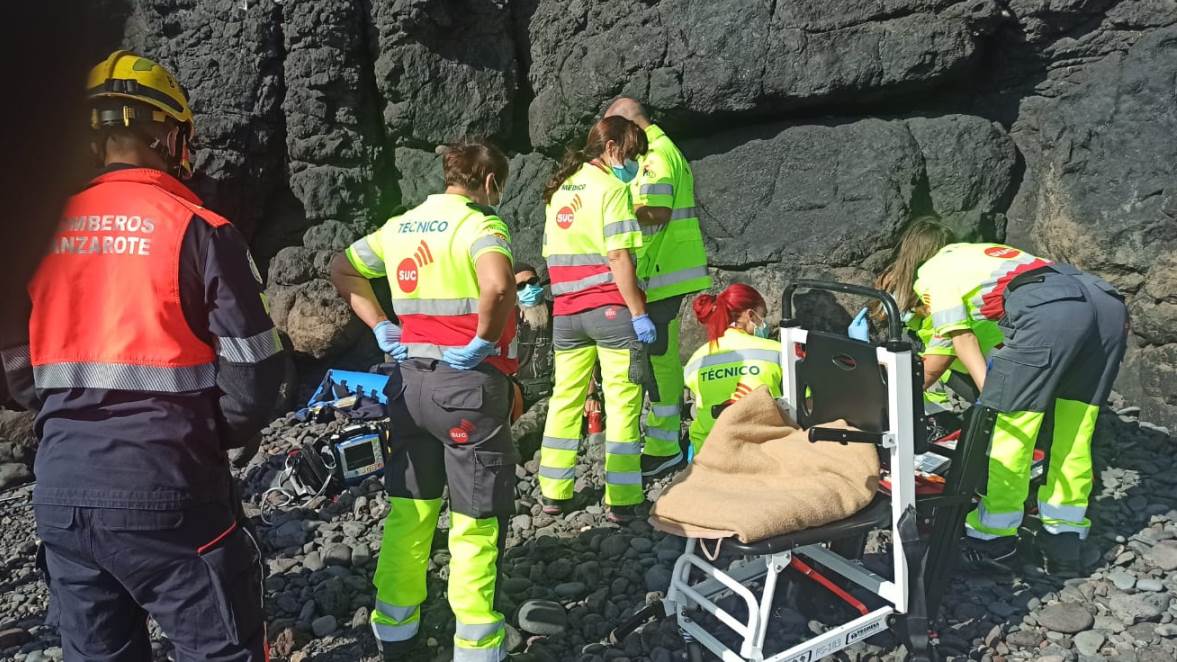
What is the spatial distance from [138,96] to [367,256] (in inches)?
49.6

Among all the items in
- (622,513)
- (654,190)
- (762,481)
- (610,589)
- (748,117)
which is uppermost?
(748,117)

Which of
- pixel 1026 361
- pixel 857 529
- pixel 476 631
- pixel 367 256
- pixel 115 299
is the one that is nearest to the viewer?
pixel 115 299

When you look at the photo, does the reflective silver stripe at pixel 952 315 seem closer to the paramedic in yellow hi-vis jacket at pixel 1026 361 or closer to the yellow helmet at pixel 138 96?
the paramedic in yellow hi-vis jacket at pixel 1026 361

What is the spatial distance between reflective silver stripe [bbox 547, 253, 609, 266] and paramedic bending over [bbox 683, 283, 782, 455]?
641mm

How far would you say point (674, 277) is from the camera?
485 centimetres

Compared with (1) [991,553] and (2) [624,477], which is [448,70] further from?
(1) [991,553]

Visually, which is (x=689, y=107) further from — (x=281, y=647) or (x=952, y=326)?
(x=281, y=647)

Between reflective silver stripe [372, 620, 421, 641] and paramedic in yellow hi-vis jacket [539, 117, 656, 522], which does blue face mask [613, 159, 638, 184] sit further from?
reflective silver stripe [372, 620, 421, 641]

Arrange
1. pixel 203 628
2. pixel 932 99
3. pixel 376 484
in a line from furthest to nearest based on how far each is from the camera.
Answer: pixel 932 99, pixel 376 484, pixel 203 628

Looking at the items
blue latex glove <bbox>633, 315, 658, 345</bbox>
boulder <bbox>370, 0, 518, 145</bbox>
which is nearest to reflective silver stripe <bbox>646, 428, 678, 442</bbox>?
blue latex glove <bbox>633, 315, 658, 345</bbox>

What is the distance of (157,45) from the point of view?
809 cm

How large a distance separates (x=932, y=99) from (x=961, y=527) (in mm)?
4524

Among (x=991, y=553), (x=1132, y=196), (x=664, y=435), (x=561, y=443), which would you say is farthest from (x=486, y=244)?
(x=1132, y=196)

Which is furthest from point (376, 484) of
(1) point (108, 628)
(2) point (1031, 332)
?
(2) point (1031, 332)
